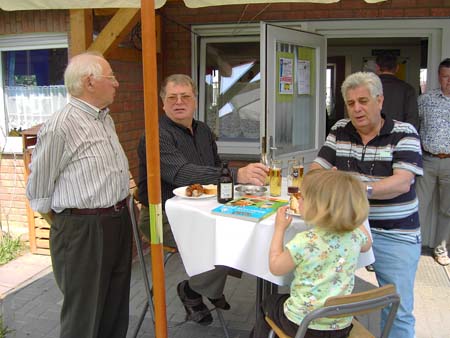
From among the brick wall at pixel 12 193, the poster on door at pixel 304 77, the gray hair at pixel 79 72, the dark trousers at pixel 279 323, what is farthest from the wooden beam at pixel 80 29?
the dark trousers at pixel 279 323

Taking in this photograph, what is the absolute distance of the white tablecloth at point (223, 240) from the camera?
2.02 m

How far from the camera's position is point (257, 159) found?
5.06 meters

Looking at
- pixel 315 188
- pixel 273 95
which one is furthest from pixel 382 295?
pixel 273 95

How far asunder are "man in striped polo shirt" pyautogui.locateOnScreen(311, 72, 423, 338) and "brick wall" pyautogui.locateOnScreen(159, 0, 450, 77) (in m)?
2.43

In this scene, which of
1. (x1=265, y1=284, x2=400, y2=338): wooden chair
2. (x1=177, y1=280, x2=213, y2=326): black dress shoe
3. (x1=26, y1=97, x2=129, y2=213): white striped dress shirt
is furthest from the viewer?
(x1=177, y1=280, x2=213, y2=326): black dress shoe

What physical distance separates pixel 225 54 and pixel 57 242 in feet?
11.1

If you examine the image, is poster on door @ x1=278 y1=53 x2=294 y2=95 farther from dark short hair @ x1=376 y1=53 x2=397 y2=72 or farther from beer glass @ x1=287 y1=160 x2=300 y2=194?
beer glass @ x1=287 y1=160 x2=300 y2=194

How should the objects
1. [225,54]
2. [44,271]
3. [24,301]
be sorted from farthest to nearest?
[225,54]
[44,271]
[24,301]

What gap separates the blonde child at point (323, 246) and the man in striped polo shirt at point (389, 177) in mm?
560

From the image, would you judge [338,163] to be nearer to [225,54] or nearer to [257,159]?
[257,159]

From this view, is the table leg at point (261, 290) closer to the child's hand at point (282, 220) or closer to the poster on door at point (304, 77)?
the child's hand at point (282, 220)

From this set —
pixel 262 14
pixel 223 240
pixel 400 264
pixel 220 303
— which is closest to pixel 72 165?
pixel 223 240

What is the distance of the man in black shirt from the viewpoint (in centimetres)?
265

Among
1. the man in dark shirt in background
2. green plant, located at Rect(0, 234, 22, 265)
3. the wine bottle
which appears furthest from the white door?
green plant, located at Rect(0, 234, 22, 265)
